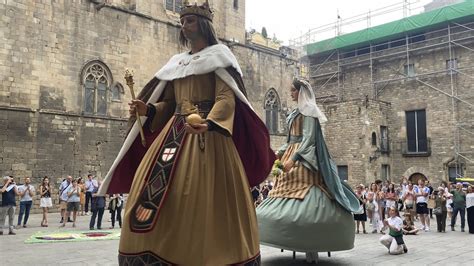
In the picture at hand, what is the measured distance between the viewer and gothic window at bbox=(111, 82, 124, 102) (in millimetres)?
19656

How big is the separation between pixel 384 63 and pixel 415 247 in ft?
78.3

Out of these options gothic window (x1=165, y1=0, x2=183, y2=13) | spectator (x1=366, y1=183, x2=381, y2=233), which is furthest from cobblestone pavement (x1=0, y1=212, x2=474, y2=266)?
gothic window (x1=165, y1=0, x2=183, y2=13)

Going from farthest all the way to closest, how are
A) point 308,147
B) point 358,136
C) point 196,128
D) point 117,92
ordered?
point 358,136 < point 117,92 < point 308,147 < point 196,128

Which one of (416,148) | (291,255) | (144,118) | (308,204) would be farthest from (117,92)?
(416,148)

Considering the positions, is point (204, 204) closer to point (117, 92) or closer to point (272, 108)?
point (117, 92)

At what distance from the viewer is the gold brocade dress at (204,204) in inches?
103

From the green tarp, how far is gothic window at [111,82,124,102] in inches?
719

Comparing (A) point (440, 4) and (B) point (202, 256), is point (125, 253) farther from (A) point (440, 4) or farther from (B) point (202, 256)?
(A) point (440, 4)

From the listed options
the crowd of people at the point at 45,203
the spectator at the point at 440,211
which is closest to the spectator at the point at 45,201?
the crowd of people at the point at 45,203

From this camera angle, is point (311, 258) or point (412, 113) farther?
point (412, 113)

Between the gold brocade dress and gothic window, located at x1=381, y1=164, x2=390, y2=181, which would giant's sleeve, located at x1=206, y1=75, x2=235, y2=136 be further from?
gothic window, located at x1=381, y1=164, x2=390, y2=181

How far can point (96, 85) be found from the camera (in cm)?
1906

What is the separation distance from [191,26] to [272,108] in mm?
24154

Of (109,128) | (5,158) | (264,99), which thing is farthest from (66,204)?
(264,99)
